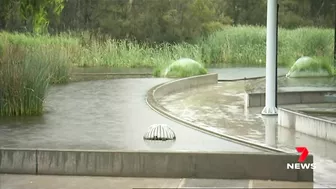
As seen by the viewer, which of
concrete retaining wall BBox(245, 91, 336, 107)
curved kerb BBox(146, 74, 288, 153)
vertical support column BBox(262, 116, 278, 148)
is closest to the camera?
curved kerb BBox(146, 74, 288, 153)

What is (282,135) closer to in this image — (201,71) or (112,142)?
(112,142)

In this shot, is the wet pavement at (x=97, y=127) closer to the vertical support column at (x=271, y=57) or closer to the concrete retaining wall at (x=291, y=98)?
the vertical support column at (x=271, y=57)

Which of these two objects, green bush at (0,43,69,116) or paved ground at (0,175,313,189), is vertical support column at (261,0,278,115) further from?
paved ground at (0,175,313,189)

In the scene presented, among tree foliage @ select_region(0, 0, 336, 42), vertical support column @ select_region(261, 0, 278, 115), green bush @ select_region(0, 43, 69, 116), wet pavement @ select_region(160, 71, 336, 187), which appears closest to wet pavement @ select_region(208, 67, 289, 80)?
wet pavement @ select_region(160, 71, 336, 187)

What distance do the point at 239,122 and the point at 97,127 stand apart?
2684 millimetres

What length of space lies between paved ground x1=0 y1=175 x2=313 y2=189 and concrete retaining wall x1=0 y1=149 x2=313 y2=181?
0.32 ft

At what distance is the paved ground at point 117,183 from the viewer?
666 centimetres

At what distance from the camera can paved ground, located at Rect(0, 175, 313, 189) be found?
6.66 metres

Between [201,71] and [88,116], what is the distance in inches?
356

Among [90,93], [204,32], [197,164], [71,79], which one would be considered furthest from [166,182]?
[204,32]

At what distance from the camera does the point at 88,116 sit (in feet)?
35.4

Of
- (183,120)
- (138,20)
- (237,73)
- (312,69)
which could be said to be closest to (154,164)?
(183,120)

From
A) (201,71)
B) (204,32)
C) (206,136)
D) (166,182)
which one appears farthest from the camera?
(204,32)

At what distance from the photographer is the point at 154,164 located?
7.06 metres
